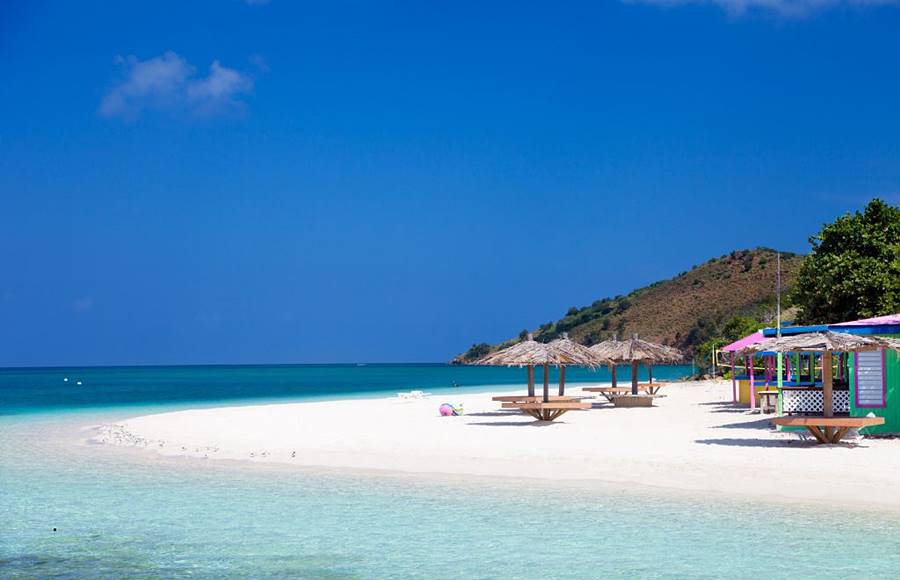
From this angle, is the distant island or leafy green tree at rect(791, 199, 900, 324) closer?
leafy green tree at rect(791, 199, 900, 324)

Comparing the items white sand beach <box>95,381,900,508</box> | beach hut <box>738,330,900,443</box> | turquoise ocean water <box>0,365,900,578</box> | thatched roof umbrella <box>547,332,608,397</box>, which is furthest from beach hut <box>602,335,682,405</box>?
turquoise ocean water <box>0,365,900,578</box>

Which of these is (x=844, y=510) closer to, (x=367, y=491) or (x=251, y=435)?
(x=367, y=491)

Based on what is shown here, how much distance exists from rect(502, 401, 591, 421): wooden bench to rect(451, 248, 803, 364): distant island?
6412 cm

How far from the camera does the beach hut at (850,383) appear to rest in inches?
612

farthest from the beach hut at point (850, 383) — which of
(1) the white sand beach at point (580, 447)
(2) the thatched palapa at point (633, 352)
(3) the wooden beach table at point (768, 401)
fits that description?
(2) the thatched palapa at point (633, 352)

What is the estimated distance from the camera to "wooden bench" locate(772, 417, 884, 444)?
51.0 ft

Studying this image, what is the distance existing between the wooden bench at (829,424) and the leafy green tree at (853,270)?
14.9m

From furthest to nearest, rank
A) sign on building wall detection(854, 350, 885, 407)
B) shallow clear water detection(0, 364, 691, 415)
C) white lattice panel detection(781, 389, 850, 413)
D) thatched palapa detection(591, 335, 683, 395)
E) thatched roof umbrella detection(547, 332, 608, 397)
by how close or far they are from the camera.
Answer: shallow clear water detection(0, 364, 691, 415) → thatched palapa detection(591, 335, 683, 395) → thatched roof umbrella detection(547, 332, 608, 397) → white lattice panel detection(781, 389, 850, 413) → sign on building wall detection(854, 350, 885, 407)

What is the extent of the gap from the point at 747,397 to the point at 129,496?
19.3 meters

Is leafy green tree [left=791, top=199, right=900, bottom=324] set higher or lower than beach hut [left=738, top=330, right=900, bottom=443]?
higher

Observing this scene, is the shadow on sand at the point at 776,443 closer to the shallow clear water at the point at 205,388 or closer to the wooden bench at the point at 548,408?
the wooden bench at the point at 548,408

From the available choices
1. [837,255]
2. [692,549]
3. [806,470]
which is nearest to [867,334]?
[806,470]

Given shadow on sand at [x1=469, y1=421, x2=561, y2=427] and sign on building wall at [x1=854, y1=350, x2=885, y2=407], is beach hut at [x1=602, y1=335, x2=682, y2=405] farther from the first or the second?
sign on building wall at [x1=854, y1=350, x2=885, y2=407]

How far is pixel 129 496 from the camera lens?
1320 centimetres
